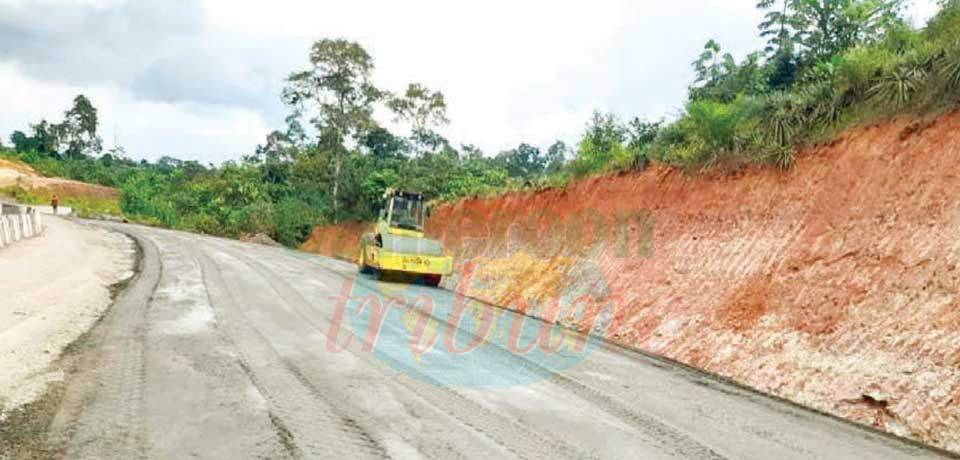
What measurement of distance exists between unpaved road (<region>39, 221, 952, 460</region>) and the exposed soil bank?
0.83 metres

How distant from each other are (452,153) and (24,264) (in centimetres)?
2610

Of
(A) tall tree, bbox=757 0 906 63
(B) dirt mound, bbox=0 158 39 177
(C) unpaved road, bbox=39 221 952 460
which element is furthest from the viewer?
(B) dirt mound, bbox=0 158 39 177

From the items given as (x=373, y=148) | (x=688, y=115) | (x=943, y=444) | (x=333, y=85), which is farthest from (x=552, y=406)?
(x=373, y=148)

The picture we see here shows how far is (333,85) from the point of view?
1494 inches

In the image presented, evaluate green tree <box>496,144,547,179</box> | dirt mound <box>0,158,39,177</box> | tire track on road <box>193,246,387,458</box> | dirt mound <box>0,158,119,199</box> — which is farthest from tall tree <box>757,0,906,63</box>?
dirt mound <box>0,158,39,177</box>

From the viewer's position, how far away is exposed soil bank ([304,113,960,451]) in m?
6.34

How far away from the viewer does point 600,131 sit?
20.9 m

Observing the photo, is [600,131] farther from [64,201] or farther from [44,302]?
[64,201]

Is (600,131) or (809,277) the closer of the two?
(809,277)

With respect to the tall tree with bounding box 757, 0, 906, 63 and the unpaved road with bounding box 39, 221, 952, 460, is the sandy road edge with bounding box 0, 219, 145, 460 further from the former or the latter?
the tall tree with bounding box 757, 0, 906, 63

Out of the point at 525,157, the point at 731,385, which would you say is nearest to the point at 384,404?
the point at 731,385

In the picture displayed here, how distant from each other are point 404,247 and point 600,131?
870 cm

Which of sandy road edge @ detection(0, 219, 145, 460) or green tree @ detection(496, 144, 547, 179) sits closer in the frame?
sandy road edge @ detection(0, 219, 145, 460)

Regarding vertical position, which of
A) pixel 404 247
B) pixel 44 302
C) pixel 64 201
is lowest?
pixel 44 302
